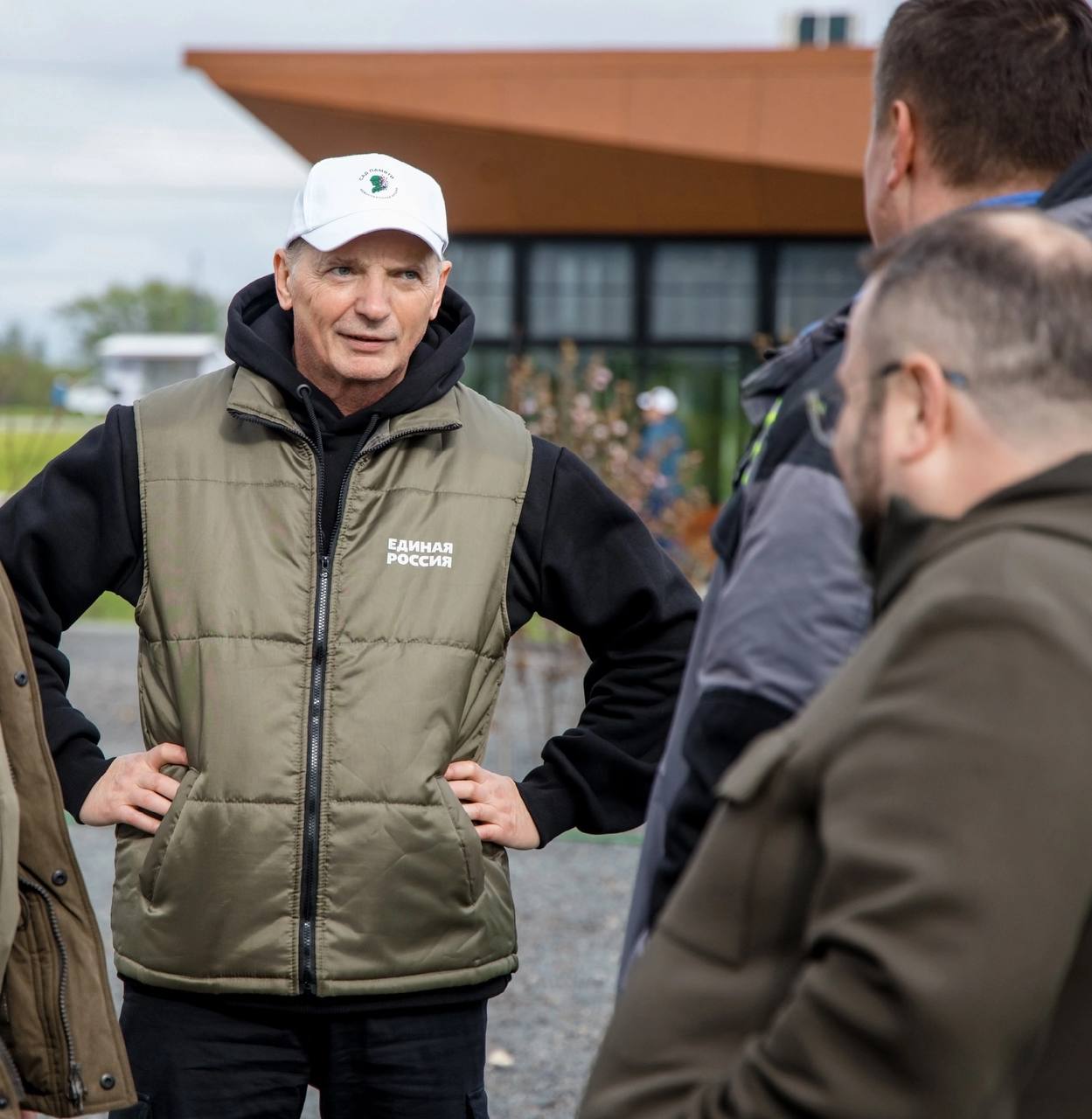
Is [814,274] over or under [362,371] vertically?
over

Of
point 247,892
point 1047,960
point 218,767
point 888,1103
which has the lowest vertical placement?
point 247,892

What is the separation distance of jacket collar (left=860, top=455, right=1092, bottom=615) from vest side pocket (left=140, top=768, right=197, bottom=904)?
1.73 metres

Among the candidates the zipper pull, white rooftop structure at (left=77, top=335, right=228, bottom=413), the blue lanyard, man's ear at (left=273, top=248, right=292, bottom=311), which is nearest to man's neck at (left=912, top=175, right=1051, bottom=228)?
the blue lanyard

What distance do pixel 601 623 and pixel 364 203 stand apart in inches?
37.0

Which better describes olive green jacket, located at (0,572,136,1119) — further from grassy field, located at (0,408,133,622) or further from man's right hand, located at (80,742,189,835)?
grassy field, located at (0,408,133,622)

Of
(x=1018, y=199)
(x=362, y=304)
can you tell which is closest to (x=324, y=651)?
(x=362, y=304)

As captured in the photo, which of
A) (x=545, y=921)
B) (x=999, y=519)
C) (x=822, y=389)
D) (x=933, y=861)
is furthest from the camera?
(x=545, y=921)

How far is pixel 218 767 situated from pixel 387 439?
0.67m

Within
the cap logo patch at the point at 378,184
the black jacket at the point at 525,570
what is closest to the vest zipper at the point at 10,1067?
the black jacket at the point at 525,570

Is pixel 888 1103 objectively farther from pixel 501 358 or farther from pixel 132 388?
pixel 132 388

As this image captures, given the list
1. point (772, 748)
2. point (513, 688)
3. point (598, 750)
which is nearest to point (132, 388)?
point (513, 688)

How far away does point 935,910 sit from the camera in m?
1.34

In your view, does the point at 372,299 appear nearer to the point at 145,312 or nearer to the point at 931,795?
the point at 931,795

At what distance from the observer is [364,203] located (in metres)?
3.12
